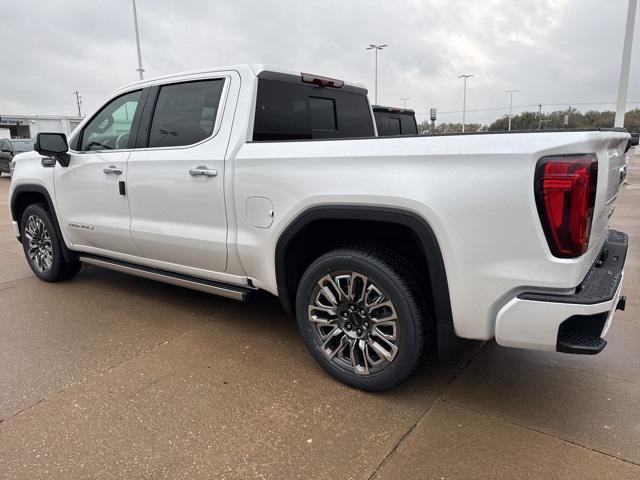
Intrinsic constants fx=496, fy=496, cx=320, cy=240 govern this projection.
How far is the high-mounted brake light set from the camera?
376cm

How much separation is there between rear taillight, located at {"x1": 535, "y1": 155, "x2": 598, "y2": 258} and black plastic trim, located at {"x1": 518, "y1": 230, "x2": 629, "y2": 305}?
0.64ft

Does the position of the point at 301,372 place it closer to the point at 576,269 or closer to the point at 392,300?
the point at 392,300

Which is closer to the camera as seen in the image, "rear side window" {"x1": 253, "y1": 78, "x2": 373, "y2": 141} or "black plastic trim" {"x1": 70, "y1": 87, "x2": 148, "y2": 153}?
"rear side window" {"x1": 253, "y1": 78, "x2": 373, "y2": 141}

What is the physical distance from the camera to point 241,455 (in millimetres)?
2377

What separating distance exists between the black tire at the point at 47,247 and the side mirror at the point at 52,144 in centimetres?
86

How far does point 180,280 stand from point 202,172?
3.04 ft

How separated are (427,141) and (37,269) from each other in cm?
456

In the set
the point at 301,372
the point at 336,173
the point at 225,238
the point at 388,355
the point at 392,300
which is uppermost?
the point at 336,173

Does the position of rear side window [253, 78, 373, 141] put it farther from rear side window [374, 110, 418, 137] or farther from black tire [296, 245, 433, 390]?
rear side window [374, 110, 418, 137]

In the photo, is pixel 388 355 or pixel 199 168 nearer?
pixel 388 355

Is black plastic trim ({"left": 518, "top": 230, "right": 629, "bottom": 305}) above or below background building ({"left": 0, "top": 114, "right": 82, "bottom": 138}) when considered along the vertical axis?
below

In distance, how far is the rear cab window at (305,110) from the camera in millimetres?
3428

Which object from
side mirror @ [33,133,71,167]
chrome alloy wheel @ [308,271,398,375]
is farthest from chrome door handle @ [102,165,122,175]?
chrome alloy wheel @ [308,271,398,375]

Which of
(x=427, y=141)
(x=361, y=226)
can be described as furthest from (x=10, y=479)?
(x=427, y=141)
